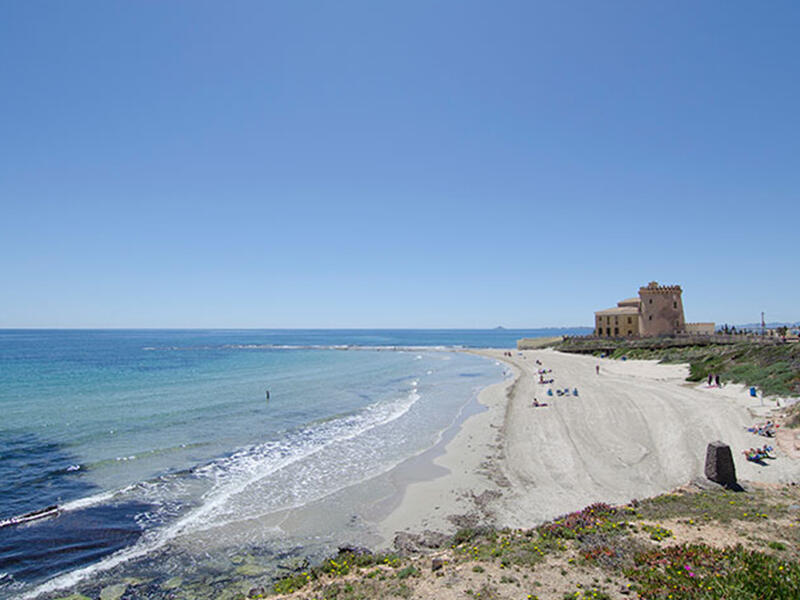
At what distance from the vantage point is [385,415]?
2855 cm

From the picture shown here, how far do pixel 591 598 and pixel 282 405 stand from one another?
2758 cm

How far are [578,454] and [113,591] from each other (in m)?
15.8

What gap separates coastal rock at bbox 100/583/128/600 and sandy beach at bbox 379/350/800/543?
5.89 m

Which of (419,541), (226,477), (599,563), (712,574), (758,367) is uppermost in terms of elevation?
(758,367)

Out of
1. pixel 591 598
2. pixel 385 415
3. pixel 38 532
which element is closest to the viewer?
pixel 591 598

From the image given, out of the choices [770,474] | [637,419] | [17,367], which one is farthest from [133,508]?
[17,367]

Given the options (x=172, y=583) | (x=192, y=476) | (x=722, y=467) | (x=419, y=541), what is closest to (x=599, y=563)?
(x=419, y=541)

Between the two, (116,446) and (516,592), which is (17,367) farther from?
(516,592)

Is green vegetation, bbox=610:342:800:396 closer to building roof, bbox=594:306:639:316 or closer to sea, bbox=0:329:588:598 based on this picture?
sea, bbox=0:329:588:598

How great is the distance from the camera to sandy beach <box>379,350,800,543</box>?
1337 cm

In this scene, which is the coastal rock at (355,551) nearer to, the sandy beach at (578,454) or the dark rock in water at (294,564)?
the dark rock in water at (294,564)

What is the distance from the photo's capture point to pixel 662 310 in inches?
2606

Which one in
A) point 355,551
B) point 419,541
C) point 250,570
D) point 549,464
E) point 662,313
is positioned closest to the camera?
point 250,570

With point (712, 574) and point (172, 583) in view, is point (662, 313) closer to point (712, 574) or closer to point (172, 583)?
point (712, 574)
